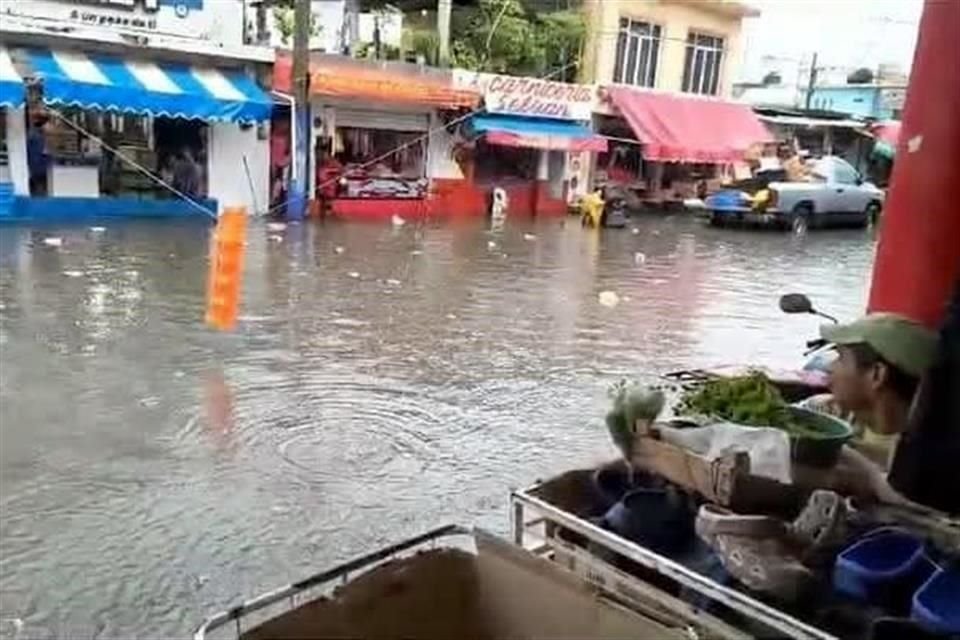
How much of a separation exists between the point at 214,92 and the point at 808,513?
52.4ft

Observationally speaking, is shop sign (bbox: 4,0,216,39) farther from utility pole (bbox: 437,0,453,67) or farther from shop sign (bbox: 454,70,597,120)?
shop sign (bbox: 454,70,597,120)

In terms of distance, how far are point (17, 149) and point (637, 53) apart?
15.4m

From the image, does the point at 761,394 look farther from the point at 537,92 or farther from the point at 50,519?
the point at 537,92

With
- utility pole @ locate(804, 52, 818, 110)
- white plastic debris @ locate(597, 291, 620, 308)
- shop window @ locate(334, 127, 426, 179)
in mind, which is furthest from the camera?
utility pole @ locate(804, 52, 818, 110)

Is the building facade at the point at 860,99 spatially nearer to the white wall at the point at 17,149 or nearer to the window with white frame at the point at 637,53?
the window with white frame at the point at 637,53

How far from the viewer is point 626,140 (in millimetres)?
24922

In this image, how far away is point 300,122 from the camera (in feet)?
60.7

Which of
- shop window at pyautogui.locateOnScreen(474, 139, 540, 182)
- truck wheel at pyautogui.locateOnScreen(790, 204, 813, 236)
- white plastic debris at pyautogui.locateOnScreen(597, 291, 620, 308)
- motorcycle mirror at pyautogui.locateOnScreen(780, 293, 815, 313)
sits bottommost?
truck wheel at pyautogui.locateOnScreen(790, 204, 813, 236)

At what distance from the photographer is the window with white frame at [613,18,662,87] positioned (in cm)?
2511

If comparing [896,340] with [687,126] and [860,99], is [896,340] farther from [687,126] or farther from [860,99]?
[860,99]

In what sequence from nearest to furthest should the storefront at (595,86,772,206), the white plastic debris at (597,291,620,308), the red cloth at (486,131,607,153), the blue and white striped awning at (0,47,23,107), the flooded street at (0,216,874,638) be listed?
the flooded street at (0,216,874,638) → the white plastic debris at (597,291,620,308) → the blue and white striped awning at (0,47,23,107) → the red cloth at (486,131,607,153) → the storefront at (595,86,772,206)

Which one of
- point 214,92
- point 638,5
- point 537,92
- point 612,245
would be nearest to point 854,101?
point 638,5

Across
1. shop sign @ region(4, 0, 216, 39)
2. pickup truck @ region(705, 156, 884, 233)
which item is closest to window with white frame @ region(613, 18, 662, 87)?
pickup truck @ region(705, 156, 884, 233)

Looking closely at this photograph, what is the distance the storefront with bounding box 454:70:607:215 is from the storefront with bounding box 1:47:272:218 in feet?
16.7
